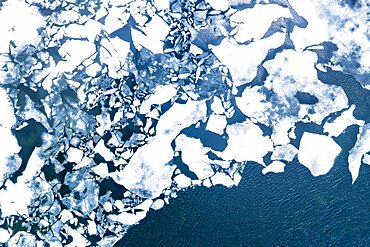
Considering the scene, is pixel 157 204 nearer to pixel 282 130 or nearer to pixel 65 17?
pixel 282 130

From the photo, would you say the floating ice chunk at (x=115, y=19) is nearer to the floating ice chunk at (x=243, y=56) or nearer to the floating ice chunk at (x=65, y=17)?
A: the floating ice chunk at (x=65, y=17)

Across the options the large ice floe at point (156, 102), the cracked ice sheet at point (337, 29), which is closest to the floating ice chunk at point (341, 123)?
the large ice floe at point (156, 102)

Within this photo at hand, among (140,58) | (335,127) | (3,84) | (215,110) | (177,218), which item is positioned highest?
(3,84)

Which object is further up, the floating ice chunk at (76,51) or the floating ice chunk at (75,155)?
the floating ice chunk at (76,51)

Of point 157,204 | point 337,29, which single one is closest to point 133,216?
point 157,204

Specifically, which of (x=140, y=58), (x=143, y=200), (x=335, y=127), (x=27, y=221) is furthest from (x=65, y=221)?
(x=335, y=127)

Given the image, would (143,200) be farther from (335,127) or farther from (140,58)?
(335,127)

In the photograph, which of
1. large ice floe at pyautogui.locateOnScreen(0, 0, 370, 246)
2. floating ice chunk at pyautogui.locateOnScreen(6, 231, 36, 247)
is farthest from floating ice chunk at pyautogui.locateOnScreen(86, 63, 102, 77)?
floating ice chunk at pyautogui.locateOnScreen(6, 231, 36, 247)
